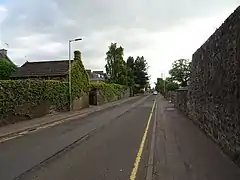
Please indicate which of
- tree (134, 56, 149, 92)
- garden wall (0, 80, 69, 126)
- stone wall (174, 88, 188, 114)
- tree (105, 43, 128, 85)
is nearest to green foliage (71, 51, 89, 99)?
garden wall (0, 80, 69, 126)

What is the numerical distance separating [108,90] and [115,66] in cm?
2749

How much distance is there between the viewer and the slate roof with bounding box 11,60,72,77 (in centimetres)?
5153

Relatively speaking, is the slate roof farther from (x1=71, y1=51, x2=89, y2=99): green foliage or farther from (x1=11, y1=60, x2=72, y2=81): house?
(x1=71, y1=51, x2=89, y2=99): green foliage

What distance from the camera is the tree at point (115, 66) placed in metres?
87.2

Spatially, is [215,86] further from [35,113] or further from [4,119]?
[35,113]

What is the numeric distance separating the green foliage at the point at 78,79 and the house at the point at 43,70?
25.2 ft

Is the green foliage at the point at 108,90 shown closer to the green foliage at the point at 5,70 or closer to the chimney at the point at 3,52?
the green foliage at the point at 5,70

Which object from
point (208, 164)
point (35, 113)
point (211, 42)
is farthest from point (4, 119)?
point (208, 164)

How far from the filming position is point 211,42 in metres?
13.0

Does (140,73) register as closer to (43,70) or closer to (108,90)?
(108,90)

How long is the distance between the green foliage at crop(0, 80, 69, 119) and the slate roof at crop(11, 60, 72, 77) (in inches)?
750

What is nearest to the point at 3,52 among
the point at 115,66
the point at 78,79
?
the point at 115,66

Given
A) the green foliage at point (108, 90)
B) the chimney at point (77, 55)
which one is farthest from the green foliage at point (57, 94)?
the green foliage at point (108, 90)

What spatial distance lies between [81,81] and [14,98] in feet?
61.3
